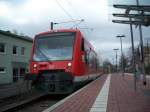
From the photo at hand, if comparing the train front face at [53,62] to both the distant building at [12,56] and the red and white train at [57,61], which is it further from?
the distant building at [12,56]

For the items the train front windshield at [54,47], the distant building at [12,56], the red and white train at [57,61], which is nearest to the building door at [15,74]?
the distant building at [12,56]

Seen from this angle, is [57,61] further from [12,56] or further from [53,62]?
[12,56]

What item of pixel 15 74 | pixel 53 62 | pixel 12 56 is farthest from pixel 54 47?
pixel 15 74

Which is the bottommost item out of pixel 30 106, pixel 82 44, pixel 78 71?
pixel 30 106

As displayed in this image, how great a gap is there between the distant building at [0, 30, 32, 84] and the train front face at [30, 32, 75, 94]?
81.6 feet

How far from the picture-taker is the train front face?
1781cm

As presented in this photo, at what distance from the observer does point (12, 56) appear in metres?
46.9

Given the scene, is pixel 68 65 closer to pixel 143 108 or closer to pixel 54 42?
pixel 54 42

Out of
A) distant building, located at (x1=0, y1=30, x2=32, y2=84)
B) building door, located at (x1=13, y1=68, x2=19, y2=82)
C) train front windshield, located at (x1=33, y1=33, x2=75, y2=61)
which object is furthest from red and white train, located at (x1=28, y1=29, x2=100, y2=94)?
building door, located at (x1=13, y1=68, x2=19, y2=82)

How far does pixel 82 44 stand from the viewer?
66.2 ft

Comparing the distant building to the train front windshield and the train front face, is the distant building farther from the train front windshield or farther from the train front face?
the train front face

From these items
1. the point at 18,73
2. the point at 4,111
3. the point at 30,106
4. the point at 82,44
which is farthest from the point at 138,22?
the point at 18,73

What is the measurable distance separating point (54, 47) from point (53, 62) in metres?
1.01

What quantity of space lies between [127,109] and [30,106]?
20.6 ft
